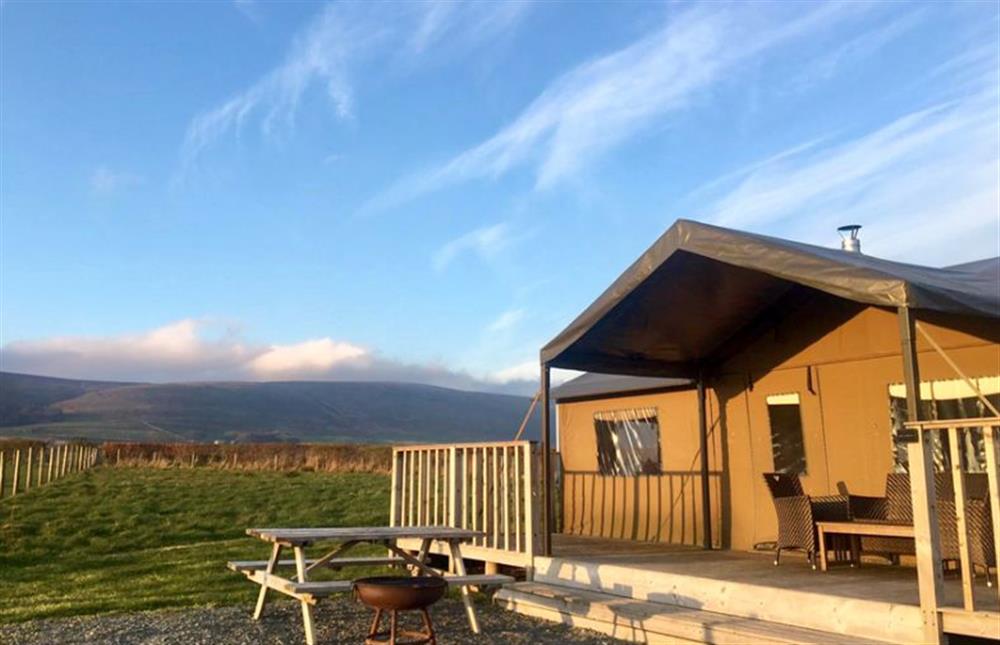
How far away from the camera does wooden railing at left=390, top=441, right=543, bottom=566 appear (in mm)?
6966

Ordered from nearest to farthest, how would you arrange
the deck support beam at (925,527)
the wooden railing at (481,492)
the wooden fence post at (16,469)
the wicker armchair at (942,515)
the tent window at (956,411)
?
1. the deck support beam at (925,527)
2. the wicker armchair at (942,515)
3. the tent window at (956,411)
4. the wooden railing at (481,492)
5. the wooden fence post at (16,469)

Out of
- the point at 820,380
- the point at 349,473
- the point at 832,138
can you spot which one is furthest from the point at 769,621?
the point at 349,473

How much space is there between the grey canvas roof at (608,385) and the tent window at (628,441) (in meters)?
0.32

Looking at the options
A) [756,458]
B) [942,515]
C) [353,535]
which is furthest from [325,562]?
[756,458]

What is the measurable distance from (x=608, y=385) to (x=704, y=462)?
1781 mm

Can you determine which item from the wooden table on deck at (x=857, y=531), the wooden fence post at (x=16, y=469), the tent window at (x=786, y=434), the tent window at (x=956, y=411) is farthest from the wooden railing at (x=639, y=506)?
the wooden fence post at (x=16, y=469)

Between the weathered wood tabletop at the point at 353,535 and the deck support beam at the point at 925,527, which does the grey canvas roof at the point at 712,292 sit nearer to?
the deck support beam at the point at 925,527

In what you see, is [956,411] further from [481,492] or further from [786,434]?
[481,492]

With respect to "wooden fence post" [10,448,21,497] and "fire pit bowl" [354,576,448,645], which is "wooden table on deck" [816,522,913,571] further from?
"wooden fence post" [10,448,21,497]

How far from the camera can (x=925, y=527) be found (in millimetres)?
4117

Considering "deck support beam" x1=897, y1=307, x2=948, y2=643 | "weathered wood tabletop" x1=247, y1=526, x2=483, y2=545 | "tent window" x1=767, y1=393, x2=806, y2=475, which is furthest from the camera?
"tent window" x1=767, y1=393, x2=806, y2=475

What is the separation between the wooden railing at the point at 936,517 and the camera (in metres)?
3.95

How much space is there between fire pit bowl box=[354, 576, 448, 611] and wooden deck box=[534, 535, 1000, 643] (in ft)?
7.13

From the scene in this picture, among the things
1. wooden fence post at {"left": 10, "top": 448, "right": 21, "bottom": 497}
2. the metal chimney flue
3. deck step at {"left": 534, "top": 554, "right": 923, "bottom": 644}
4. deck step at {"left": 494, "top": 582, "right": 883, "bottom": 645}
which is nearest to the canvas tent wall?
the metal chimney flue
